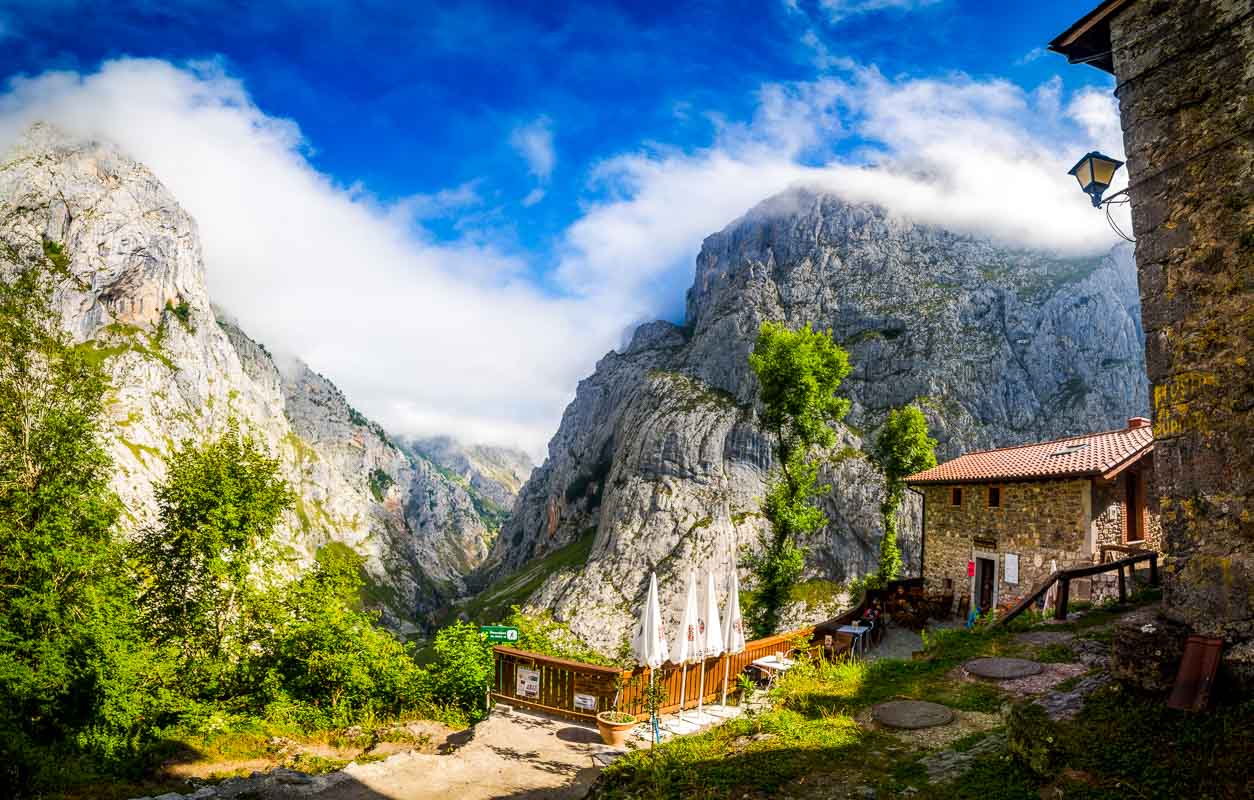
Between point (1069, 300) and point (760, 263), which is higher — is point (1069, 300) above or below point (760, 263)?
below

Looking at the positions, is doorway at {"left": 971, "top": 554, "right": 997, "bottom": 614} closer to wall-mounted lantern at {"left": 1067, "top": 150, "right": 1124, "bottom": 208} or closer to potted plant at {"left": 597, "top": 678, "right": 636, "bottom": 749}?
potted plant at {"left": 597, "top": 678, "right": 636, "bottom": 749}

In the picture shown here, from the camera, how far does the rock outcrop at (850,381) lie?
3930 inches

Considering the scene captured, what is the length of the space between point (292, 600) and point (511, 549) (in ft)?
537

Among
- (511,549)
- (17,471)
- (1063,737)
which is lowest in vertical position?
(511,549)

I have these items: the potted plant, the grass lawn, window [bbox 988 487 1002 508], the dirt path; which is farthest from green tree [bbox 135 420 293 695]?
window [bbox 988 487 1002 508]

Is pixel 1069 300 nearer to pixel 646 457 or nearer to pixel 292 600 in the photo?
pixel 646 457

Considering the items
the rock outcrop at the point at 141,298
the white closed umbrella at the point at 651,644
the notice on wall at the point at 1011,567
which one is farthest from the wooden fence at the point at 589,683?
the rock outcrop at the point at 141,298

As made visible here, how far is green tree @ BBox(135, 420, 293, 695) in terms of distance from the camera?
1706 cm

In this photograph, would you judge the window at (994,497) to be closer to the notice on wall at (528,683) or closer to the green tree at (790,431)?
the green tree at (790,431)

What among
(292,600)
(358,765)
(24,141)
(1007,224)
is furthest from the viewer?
(24,141)

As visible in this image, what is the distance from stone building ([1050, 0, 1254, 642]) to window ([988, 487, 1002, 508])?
19.8m

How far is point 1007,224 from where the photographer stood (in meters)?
132

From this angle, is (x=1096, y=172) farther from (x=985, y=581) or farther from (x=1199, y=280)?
(x=985, y=581)

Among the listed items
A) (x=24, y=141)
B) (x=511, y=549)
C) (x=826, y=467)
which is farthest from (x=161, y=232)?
(x=826, y=467)
